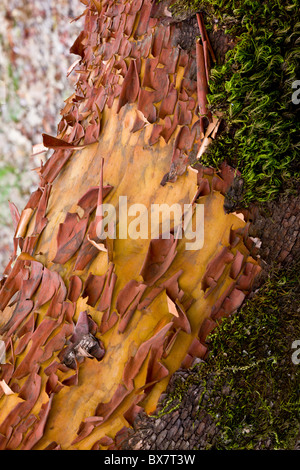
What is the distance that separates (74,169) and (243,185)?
377mm

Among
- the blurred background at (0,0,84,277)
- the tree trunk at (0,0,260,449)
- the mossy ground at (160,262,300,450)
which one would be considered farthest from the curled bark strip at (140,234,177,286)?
the blurred background at (0,0,84,277)

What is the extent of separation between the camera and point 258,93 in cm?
70

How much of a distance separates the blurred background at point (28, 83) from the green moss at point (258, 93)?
4.12ft

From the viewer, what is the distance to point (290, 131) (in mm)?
713

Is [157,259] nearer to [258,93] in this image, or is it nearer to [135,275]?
[135,275]

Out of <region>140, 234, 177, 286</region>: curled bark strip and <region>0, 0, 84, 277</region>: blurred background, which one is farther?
<region>0, 0, 84, 277</region>: blurred background

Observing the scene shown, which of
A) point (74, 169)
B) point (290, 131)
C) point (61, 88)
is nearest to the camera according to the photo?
point (290, 131)

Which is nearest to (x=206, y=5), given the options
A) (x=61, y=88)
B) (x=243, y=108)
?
(x=243, y=108)

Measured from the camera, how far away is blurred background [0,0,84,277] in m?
1.87

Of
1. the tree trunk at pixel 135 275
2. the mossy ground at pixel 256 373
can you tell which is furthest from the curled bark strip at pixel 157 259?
the mossy ground at pixel 256 373

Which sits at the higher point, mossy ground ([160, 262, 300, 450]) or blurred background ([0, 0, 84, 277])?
blurred background ([0, 0, 84, 277])

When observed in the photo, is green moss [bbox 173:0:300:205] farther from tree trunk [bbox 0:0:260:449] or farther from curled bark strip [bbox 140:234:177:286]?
curled bark strip [bbox 140:234:177:286]

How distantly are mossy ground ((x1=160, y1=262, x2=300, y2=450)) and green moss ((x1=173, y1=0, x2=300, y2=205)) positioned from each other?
199 millimetres

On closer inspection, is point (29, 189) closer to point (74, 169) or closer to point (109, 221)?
point (74, 169)
